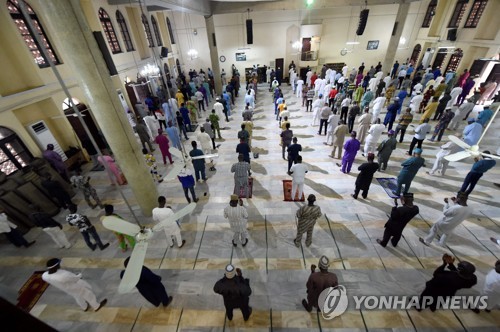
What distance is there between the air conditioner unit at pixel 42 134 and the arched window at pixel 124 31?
25.0 feet

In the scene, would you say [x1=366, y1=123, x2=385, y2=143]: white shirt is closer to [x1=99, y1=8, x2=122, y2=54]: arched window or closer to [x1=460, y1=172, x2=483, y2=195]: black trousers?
[x1=460, y1=172, x2=483, y2=195]: black trousers

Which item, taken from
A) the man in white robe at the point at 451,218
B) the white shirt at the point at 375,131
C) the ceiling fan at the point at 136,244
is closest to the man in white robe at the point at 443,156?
the white shirt at the point at 375,131

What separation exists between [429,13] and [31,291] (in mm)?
26868

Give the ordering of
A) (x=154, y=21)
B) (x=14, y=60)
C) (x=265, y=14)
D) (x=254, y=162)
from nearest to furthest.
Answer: (x=14, y=60) < (x=254, y=162) < (x=154, y=21) < (x=265, y=14)

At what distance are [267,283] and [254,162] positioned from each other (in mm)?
4822

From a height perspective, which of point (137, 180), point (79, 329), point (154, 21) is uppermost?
point (154, 21)

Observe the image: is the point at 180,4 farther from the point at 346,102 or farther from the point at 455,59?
the point at 455,59

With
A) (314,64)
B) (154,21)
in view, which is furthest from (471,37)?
(154,21)

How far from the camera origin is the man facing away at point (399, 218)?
178 inches

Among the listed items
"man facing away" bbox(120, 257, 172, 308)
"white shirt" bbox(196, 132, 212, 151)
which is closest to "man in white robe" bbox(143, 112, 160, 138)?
"white shirt" bbox(196, 132, 212, 151)

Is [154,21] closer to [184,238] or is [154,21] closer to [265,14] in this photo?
[265,14]

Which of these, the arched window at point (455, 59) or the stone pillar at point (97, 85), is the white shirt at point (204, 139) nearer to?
the stone pillar at point (97, 85)

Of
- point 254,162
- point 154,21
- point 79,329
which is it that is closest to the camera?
point 79,329

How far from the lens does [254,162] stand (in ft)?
28.6
